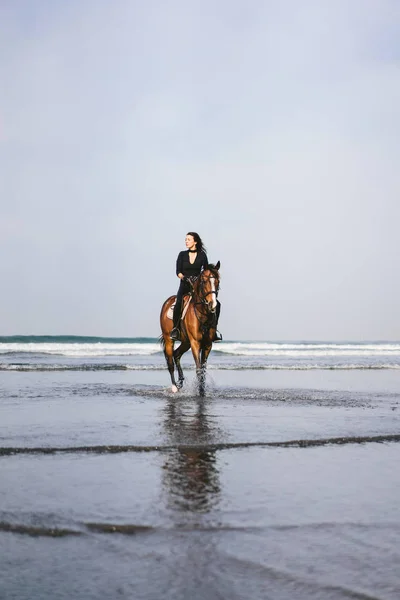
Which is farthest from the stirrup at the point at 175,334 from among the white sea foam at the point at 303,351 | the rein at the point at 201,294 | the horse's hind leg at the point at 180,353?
the white sea foam at the point at 303,351

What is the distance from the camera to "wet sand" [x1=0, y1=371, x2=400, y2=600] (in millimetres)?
3014

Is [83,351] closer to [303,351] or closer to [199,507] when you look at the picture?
[303,351]

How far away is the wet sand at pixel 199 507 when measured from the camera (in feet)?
9.89

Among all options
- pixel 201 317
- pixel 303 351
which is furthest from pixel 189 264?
pixel 303 351

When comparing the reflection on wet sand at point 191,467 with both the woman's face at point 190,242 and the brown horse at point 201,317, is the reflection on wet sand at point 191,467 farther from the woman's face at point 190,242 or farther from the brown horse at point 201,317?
the woman's face at point 190,242

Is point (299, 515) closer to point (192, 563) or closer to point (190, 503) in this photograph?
point (190, 503)

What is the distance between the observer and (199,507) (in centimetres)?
426

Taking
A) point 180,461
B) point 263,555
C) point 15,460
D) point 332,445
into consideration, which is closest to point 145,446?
point 180,461

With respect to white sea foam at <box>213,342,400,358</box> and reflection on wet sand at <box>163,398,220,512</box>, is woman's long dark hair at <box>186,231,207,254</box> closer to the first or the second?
reflection on wet sand at <box>163,398,220,512</box>

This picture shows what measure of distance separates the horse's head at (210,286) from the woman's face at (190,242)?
2.53 feet

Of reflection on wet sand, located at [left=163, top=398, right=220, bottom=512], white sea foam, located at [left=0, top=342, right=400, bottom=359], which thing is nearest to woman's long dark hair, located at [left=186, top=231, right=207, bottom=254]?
reflection on wet sand, located at [left=163, top=398, right=220, bottom=512]

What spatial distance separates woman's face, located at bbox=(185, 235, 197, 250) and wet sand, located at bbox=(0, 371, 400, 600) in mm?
5417

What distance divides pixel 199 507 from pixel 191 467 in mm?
1415

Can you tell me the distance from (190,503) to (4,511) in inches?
46.1
